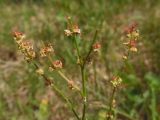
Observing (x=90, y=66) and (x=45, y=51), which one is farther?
(x=90, y=66)

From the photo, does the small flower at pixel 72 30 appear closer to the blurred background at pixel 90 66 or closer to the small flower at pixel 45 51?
the small flower at pixel 45 51

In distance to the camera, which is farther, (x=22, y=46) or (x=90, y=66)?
(x=90, y=66)

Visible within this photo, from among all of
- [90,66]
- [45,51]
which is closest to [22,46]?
[45,51]

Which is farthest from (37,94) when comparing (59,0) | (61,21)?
(59,0)

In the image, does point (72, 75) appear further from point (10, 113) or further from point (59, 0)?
point (59, 0)

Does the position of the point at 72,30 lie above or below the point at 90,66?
above

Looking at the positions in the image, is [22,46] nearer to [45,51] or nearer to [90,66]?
[45,51]

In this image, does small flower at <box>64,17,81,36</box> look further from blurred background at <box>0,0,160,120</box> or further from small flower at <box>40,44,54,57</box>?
blurred background at <box>0,0,160,120</box>

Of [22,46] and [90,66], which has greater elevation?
[22,46]

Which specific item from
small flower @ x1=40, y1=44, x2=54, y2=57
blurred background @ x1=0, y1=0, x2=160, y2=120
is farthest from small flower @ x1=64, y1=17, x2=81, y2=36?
blurred background @ x1=0, y1=0, x2=160, y2=120
